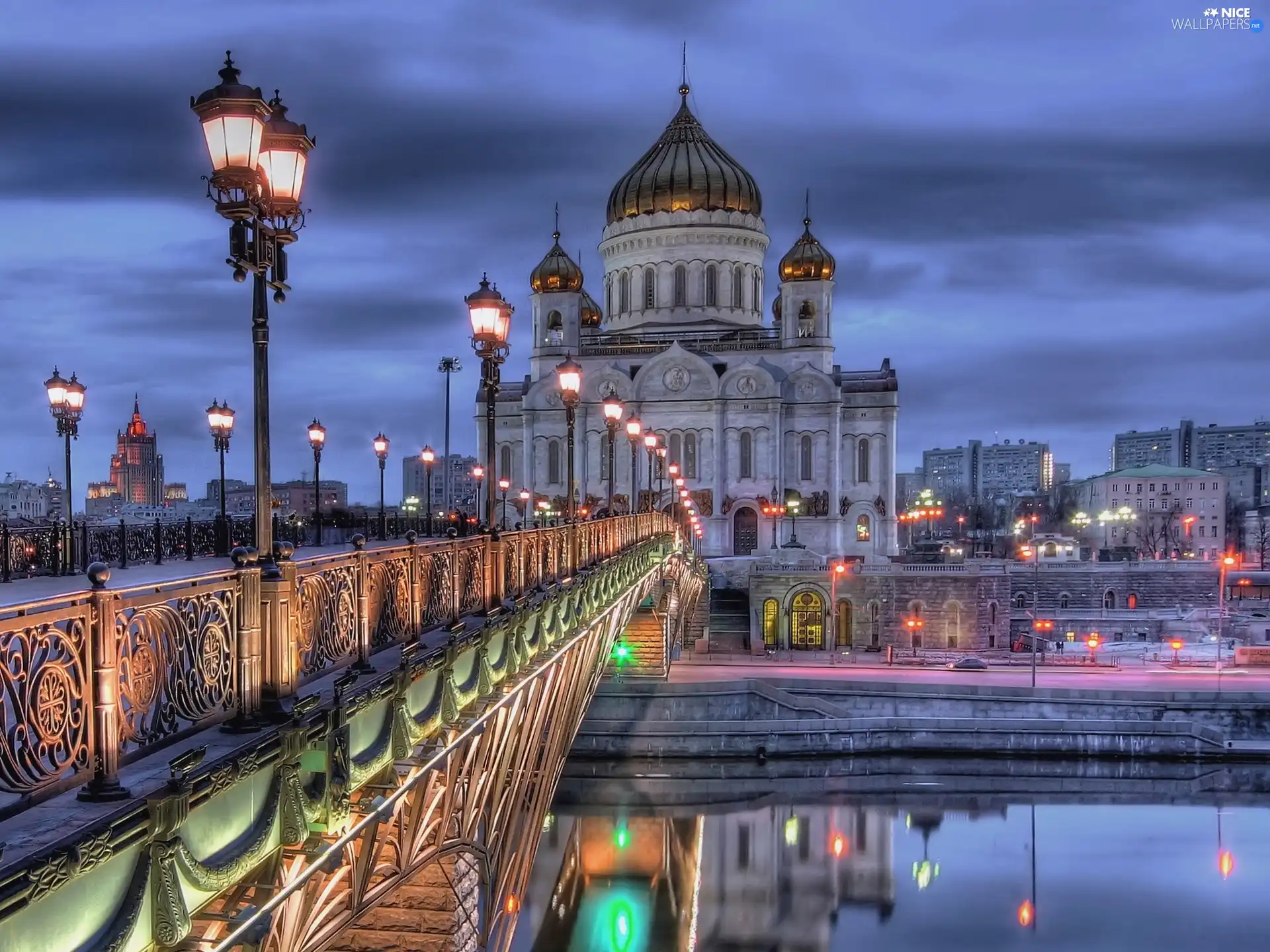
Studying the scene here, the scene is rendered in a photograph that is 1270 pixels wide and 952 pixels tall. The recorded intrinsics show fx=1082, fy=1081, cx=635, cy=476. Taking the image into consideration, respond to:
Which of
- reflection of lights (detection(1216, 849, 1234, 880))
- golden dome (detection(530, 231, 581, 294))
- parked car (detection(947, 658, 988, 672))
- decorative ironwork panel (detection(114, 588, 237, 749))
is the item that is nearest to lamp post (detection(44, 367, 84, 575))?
decorative ironwork panel (detection(114, 588, 237, 749))

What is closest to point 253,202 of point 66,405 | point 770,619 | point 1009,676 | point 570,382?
point 570,382

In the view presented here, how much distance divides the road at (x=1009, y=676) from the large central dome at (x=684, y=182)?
34373mm

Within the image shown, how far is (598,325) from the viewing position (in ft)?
237

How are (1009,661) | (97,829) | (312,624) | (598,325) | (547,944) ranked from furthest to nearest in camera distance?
(598,325), (1009,661), (547,944), (312,624), (97,829)

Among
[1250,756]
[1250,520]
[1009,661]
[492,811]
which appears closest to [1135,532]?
[1250,520]

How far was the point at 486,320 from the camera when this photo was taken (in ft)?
42.3

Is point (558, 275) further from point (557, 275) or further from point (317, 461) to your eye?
point (317, 461)

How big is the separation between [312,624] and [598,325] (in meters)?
66.3

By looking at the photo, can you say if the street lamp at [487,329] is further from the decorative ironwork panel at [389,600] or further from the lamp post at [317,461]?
the lamp post at [317,461]

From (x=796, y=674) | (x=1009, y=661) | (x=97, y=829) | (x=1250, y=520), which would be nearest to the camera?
(x=97, y=829)

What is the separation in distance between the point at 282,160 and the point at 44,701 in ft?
14.0

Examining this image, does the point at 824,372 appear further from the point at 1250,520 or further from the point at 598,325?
the point at 1250,520

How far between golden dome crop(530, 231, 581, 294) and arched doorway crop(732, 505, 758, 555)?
696 inches

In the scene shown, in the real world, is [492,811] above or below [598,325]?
below
